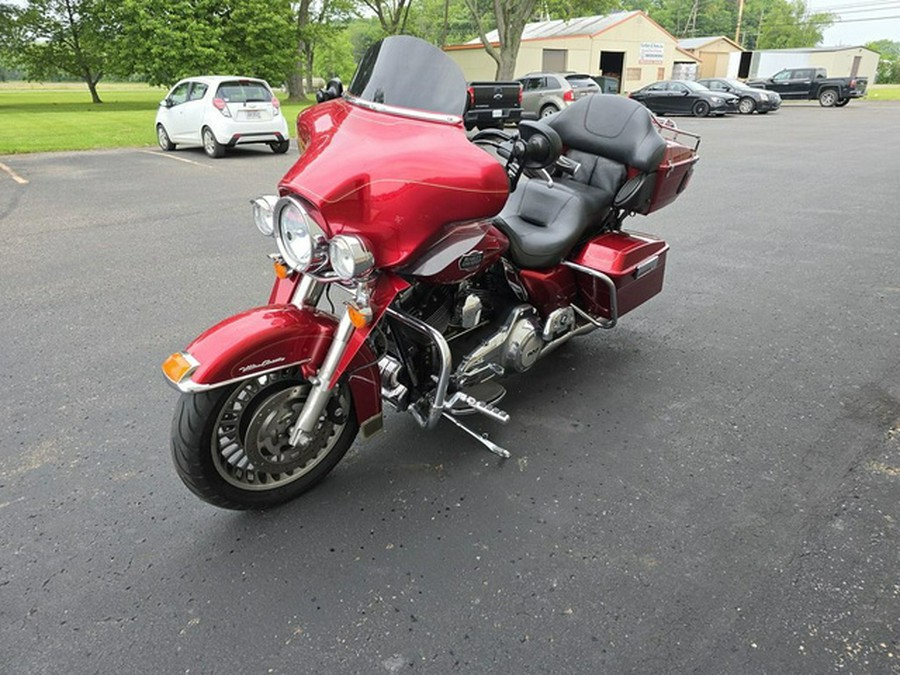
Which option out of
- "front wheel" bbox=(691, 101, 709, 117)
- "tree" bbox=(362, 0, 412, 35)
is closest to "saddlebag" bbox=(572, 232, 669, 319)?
"front wheel" bbox=(691, 101, 709, 117)

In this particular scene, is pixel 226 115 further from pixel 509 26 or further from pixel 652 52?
pixel 652 52

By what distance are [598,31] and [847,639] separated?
39366mm

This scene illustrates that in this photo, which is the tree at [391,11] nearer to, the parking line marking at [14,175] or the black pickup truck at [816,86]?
the black pickup truck at [816,86]

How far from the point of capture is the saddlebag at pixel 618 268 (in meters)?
3.39

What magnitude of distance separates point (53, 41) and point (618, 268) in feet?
126

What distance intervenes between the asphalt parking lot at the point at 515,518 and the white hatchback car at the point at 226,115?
7809 mm

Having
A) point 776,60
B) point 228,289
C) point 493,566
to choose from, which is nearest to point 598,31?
point 776,60

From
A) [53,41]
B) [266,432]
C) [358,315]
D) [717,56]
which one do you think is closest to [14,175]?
[266,432]

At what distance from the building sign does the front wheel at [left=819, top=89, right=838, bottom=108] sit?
12.5m

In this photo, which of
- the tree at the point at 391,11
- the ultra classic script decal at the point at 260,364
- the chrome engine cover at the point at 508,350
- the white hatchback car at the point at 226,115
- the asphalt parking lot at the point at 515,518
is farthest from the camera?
the tree at the point at 391,11

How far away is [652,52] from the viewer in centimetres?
3838

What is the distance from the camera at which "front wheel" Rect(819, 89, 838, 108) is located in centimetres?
2761

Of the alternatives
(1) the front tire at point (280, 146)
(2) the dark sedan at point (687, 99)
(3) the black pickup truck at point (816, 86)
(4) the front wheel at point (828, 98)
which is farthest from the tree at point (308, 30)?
(4) the front wheel at point (828, 98)

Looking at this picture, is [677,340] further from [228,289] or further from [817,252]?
[228,289]
